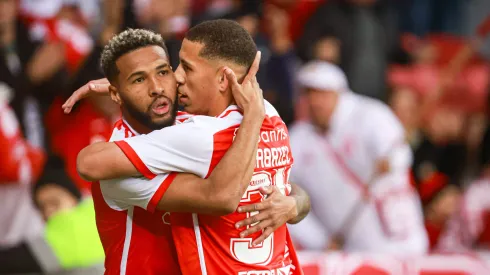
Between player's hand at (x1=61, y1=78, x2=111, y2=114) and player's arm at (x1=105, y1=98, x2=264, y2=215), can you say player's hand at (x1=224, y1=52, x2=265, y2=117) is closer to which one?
player's arm at (x1=105, y1=98, x2=264, y2=215)

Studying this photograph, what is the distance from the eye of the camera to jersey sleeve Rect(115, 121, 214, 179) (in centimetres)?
362

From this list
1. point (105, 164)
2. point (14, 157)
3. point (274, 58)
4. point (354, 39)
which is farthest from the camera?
point (354, 39)

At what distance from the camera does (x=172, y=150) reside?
3.64m

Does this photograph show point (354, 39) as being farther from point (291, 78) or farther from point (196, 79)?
point (196, 79)

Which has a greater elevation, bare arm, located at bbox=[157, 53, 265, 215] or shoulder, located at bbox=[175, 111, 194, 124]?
shoulder, located at bbox=[175, 111, 194, 124]

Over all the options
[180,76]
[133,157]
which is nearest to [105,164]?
[133,157]

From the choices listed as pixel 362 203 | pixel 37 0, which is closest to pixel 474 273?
pixel 362 203

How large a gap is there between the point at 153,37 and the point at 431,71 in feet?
19.8

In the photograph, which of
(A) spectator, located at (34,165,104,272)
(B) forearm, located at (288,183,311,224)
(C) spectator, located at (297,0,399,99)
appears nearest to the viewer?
(B) forearm, located at (288,183,311,224)

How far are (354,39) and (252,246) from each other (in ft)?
17.0

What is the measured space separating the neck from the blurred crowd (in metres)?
2.23

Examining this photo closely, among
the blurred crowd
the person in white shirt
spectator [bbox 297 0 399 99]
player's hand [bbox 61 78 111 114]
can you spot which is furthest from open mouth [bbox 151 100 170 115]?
spectator [bbox 297 0 399 99]

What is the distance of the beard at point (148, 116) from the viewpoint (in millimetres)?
3805

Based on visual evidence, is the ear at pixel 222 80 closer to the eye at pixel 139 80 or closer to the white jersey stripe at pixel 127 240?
the eye at pixel 139 80
